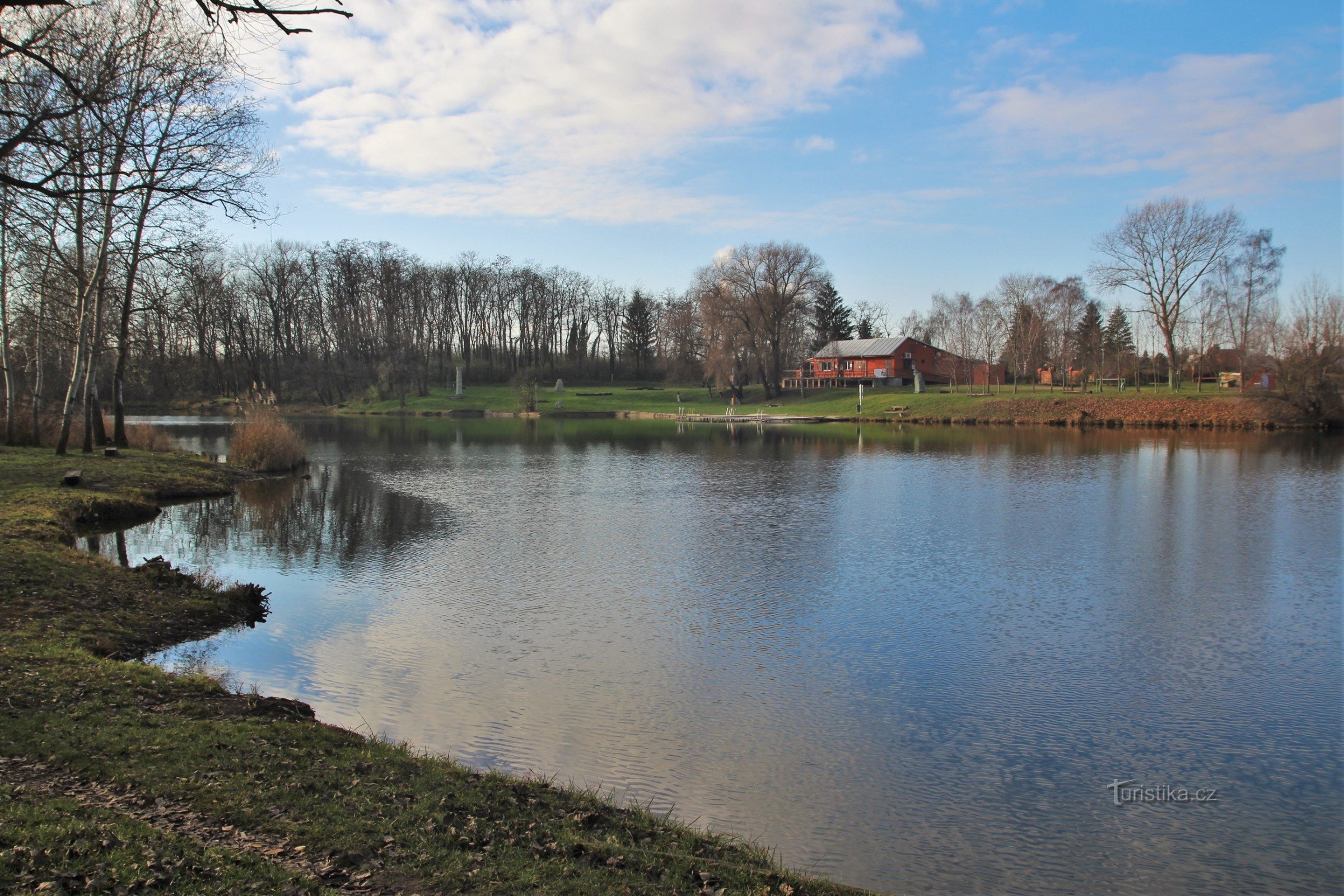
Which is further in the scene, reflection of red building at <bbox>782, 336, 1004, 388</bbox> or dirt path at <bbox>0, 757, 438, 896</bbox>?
reflection of red building at <bbox>782, 336, 1004, 388</bbox>

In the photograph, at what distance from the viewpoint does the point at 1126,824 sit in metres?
6.19

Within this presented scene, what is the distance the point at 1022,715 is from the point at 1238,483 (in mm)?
20767

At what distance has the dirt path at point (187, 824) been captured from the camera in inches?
166

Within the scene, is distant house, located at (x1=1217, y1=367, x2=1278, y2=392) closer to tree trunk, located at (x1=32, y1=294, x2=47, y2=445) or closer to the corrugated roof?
the corrugated roof

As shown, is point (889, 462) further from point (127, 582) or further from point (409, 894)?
point (409, 894)

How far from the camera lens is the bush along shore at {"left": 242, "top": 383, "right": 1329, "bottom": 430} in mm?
48906

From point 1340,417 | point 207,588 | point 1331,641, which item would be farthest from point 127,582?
point 1340,417

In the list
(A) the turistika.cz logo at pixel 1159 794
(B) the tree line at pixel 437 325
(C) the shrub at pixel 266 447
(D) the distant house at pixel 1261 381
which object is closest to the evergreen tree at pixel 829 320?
(B) the tree line at pixel 437 325

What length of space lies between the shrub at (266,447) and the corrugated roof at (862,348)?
62.8 meters

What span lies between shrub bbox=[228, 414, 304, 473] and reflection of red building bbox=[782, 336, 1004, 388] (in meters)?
58.7

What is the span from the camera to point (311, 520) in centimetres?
1923

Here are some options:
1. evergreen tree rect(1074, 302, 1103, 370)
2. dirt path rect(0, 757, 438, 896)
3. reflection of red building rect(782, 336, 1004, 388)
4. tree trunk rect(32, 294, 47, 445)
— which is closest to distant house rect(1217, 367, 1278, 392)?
evergreen tree rect(1074, 302, 1103, 370)

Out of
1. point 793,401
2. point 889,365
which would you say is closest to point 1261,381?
point 889,365

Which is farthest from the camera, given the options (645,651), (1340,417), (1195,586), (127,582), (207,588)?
(1340,417)
